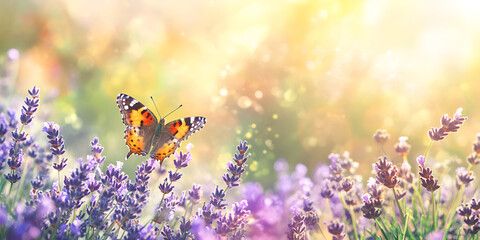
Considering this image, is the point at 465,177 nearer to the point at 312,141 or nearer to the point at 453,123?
the point at 453,123

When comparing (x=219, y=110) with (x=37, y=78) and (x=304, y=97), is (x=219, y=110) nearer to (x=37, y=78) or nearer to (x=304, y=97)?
(x=304, y=97)

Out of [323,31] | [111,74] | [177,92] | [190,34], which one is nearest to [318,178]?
[323,31]

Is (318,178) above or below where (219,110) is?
below

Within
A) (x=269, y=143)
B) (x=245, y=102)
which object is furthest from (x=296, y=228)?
(x=245, y=102)

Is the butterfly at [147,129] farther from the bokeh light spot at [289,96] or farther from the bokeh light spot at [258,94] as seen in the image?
the bokeh light spot at [289,96]

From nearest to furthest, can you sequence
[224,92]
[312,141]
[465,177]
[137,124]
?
[465,177], [137,124], [312,141], [224,92]

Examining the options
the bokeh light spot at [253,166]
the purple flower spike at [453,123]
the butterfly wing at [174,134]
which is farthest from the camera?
the bokeh light spot at [253,166]

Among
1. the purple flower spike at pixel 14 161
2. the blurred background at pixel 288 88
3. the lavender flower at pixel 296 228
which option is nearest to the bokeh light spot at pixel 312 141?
the blurred background at pixel 288 88
